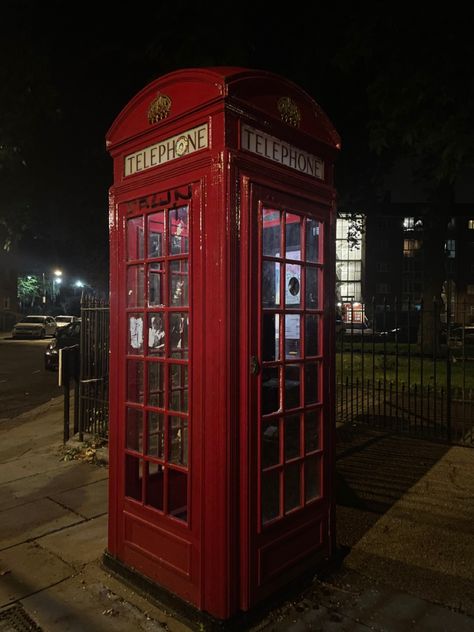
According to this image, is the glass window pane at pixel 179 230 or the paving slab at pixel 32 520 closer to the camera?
the glass window pane at pixel 179 230

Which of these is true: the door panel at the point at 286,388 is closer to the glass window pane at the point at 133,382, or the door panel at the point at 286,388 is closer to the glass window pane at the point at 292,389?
the glass window pane at the point at 292,389

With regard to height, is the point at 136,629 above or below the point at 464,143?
below

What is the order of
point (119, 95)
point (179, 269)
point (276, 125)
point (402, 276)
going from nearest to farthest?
1. point (276, 125)
2. point (179, 269)
3. point (119, 95)
4. point (402, 276)

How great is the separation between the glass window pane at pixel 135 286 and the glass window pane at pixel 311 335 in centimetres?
114

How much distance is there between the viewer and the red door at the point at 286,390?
257cm

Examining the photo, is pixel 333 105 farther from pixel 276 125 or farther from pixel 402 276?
pixel 402 276

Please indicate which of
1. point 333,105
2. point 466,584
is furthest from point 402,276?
point 466,584

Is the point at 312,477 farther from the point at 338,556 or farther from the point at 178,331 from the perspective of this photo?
the point at 178,331

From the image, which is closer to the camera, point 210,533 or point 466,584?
point 210,533

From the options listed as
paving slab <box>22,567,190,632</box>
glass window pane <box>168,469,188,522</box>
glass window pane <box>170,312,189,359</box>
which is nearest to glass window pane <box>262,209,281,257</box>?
glass window pane <box>170,312,189,359</box>

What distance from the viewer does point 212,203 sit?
8.12ft

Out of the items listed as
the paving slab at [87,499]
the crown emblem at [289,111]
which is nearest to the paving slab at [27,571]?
the paving slab at [87,499]

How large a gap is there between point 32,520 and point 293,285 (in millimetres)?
3243

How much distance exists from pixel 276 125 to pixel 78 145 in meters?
10.3
